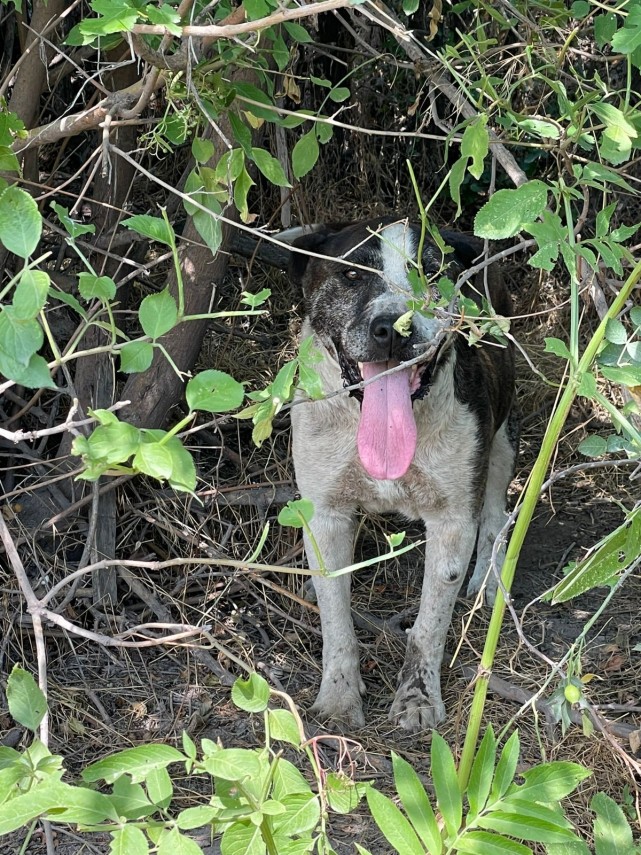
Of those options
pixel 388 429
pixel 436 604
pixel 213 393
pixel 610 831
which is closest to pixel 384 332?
pixel 388 429

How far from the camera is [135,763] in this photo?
5.79 feet

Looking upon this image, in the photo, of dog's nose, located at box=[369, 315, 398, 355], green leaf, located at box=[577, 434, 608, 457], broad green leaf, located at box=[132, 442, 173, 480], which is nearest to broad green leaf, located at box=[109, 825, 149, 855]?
A: broad green leaf, located at box=[132, 442, 173, 480]

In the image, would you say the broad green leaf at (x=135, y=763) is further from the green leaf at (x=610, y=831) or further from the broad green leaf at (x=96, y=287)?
the green leaf at (x=610, y=831)

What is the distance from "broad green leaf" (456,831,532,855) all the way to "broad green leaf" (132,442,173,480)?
0.89 meters

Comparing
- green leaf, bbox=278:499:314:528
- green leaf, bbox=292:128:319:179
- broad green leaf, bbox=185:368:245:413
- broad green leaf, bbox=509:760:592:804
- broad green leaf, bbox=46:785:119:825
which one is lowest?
broad green leaf, bbox=509:760:592:804

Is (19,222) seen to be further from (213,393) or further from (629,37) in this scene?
(629,37)

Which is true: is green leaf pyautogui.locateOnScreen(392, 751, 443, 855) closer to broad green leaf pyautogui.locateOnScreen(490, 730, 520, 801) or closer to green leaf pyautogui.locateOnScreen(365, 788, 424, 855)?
green leaf pyautogui.locateOnScreen(365, 788, 424, 855)

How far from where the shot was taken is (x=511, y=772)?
1.96 m

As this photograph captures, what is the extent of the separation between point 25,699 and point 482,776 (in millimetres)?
824

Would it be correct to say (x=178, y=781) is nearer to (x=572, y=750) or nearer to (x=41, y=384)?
(x=572, y=750)

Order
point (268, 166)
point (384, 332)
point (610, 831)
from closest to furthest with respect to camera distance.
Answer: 1. point (610, 831)
2. point (268, 166)
3. point (384, 332)

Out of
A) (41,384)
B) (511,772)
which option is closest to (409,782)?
(511,772)

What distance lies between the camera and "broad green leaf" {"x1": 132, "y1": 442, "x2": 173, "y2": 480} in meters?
1.51

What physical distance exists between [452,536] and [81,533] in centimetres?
140
